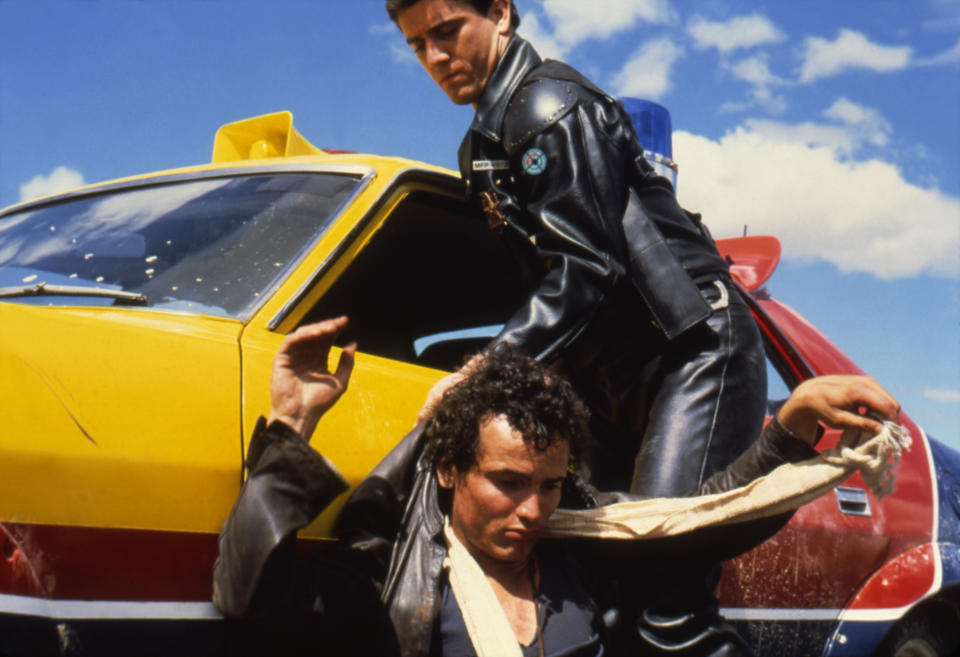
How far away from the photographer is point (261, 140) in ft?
10.7

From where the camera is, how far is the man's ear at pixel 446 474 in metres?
2.09

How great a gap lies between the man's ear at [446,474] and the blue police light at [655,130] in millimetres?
2298

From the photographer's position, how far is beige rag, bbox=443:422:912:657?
2.02m

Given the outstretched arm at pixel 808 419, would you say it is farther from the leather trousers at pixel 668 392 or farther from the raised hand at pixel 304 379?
the raised hand at pixel 304 379

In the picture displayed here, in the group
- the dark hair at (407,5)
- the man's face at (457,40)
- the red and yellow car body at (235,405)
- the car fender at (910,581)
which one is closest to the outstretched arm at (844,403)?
the red and yellow car body at (235,405)

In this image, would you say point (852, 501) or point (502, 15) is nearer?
point (502, 15)

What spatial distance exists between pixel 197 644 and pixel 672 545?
0.97 metres

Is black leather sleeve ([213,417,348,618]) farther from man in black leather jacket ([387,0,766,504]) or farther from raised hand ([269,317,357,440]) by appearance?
man in black leather jacket ([387,0,766,504])

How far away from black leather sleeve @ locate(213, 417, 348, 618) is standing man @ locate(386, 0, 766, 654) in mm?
469

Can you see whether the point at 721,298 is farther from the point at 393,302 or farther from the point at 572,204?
the point at 393,302

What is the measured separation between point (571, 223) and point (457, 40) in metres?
0.60

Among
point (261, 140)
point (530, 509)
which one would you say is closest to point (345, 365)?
point (530, 509)

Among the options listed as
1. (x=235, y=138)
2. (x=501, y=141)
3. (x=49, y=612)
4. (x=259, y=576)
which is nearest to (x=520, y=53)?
(x=501, y=141)

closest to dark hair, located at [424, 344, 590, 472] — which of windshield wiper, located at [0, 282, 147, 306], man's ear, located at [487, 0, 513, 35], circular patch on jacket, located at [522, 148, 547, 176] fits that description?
circular patch on jacket, located at [522, 148, 547, 176]
